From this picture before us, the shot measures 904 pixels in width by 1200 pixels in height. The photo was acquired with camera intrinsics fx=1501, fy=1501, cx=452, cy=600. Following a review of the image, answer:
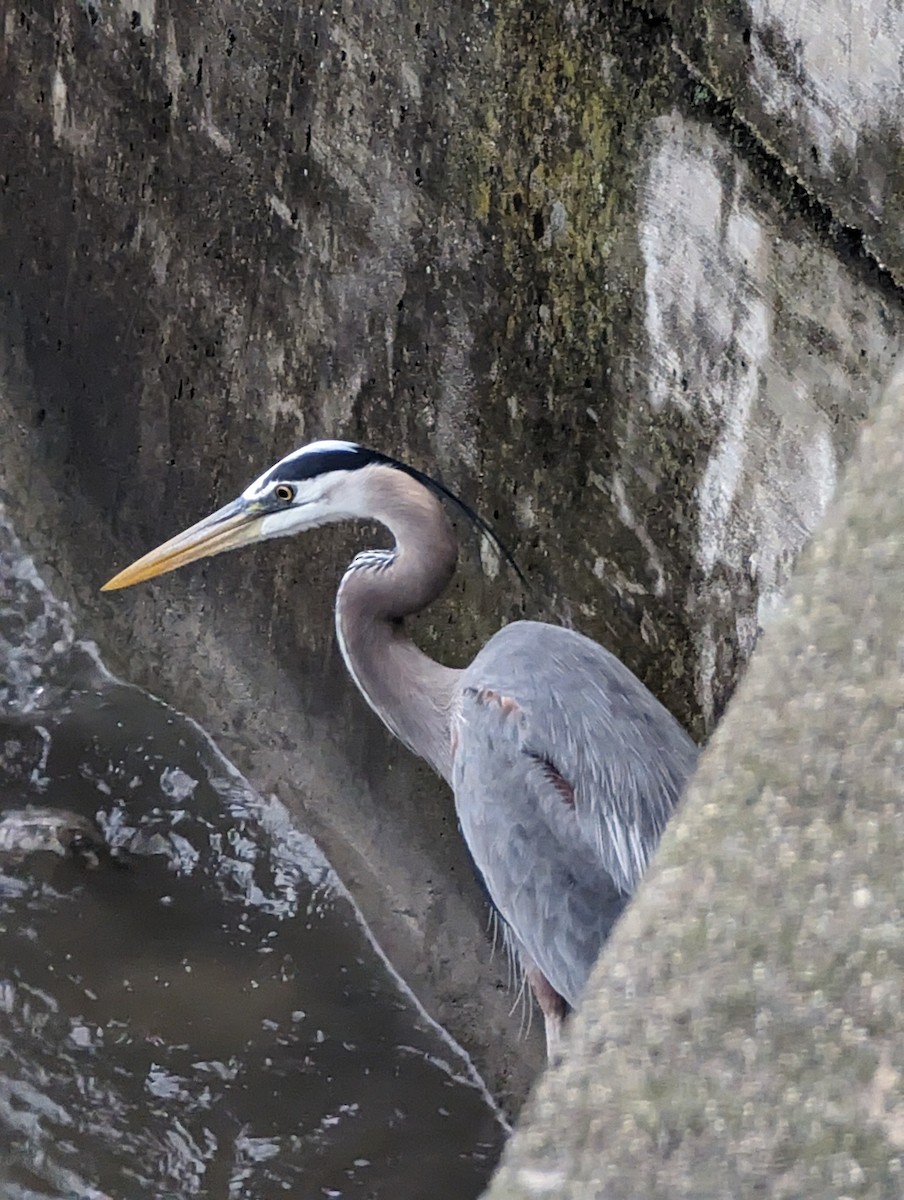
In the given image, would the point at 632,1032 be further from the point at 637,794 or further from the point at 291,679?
the point at 291,679

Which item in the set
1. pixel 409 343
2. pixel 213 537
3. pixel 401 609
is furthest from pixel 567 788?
pixel 409 343

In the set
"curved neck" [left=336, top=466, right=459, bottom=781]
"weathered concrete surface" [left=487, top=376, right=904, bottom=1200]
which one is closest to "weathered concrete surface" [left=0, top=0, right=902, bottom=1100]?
"curved neck" [left=336, top=466, right=459, bottom=781]

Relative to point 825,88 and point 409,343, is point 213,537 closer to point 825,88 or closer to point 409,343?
point 409,343

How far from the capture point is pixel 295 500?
2.78 metres

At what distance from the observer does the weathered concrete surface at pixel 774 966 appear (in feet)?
2.06

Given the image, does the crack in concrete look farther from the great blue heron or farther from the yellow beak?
the yellow beak

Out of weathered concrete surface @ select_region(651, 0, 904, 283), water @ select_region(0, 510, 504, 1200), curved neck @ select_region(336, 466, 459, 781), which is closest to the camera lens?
weathered concrete surface @ select_region(651, 0, 904, 283)

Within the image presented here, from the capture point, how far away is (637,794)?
232 centimetres

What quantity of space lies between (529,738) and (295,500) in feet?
2.25

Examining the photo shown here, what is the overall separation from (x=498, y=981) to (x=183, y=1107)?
0.66 m

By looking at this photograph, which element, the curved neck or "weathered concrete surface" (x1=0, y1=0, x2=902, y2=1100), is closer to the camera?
"weathered concrete surface" (x1=0, y1=0, x2=902, y2=1100)

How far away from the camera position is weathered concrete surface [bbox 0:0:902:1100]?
2.27m

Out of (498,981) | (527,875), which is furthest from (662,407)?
(498,981)

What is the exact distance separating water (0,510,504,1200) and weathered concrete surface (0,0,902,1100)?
0.11 metres
